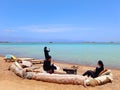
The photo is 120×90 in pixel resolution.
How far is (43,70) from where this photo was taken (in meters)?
12.8

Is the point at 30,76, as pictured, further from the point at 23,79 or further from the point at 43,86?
the point at 43,86

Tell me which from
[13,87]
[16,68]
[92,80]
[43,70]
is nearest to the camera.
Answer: [13,87]

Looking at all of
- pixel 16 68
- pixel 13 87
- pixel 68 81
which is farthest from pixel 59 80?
pixel 16 68

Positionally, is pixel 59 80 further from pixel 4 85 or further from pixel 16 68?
pixel 16 68

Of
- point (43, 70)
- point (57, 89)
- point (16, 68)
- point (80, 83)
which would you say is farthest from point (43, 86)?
point (16, 68)

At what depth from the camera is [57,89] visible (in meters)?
9.83

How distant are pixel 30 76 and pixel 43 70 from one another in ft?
3.88

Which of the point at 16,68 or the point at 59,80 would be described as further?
the point at 16,68

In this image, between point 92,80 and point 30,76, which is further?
point 30,76

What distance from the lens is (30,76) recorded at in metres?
11.8

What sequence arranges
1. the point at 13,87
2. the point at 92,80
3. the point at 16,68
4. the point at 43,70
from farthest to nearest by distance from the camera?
the point at 16,68 < the point at 43,70 < the point at 92,80 < the point at 13,87

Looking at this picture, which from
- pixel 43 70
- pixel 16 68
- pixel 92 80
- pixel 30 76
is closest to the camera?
pixel 92 80

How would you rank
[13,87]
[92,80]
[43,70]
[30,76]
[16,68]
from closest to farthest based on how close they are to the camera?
[13,87] < [92,80] < [30,76] < [43,70] < [16,68]

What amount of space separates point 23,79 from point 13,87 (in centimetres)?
209
